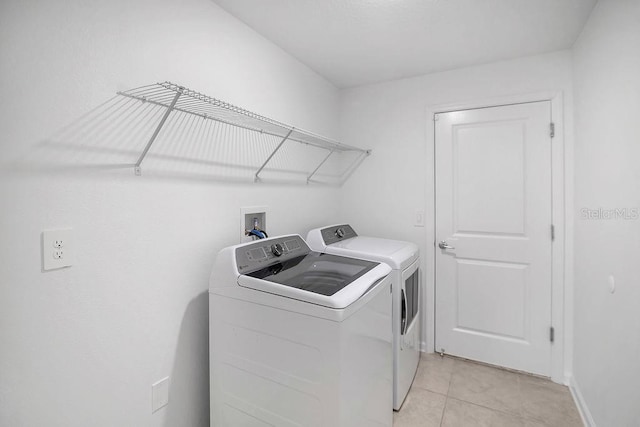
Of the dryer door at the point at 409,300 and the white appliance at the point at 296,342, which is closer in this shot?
the white appliance at the point at 296,342

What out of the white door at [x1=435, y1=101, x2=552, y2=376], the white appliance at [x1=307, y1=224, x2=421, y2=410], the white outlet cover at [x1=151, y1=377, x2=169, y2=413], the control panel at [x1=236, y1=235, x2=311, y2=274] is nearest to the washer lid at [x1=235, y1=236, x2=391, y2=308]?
the control panel at [x1=236, y1=235, x2=311, y2=274]

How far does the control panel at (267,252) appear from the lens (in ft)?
4.87

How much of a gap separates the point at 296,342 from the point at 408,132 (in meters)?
2.15

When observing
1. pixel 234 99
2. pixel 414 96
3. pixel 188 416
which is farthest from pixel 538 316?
pixel 234 99

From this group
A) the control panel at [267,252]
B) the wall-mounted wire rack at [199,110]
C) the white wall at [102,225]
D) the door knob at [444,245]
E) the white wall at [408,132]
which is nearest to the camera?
the white wall at [102,225]

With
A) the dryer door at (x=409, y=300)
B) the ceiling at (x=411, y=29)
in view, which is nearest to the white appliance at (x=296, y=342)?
the dryer door at (x=409, y=300)

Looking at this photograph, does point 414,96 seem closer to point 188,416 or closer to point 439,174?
point 439,174

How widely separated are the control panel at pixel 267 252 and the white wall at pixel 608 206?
1.60 m

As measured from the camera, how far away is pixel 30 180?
3.20 ft

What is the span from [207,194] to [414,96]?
6.70ft

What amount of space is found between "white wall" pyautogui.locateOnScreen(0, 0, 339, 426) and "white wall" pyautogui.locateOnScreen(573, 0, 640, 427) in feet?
6.29

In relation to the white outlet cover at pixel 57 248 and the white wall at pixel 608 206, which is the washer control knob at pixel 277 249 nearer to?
the white outlet cover at pixel 57 248

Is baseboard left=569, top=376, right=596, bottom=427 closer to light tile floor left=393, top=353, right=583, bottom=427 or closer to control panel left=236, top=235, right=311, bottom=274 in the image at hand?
light tile floor left=393, top=353, right=583, bottom=427

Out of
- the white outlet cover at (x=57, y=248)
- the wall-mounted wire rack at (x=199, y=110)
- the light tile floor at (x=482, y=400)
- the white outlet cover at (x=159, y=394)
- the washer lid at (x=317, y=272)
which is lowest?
the light tile floor at (x=482, y=400)
